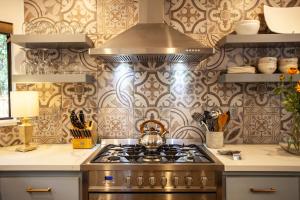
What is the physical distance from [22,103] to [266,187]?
68.2 inches

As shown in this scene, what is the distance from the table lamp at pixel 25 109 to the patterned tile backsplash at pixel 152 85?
0.82 ft

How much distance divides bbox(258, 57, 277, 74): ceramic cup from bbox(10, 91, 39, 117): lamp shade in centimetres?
174

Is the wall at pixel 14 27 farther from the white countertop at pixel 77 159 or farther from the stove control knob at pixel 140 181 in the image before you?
the stove control knob at pixel 140 181

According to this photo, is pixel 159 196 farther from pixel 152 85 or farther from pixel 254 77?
pixel 254 77

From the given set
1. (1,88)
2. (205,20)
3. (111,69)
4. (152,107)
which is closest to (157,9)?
(205,20)

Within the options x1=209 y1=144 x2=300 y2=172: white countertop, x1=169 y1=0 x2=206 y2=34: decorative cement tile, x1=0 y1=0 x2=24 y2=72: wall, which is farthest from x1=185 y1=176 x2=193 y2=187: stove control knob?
x1=0 y1=0 x2=24 y2=72: wall

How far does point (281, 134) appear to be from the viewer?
90.0 inches

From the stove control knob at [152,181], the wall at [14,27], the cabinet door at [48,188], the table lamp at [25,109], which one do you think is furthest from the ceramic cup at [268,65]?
the wall at [14,27]

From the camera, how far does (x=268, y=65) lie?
205cm

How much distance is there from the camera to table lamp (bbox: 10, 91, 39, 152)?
1.98m

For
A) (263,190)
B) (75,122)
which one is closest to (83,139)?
(75,122)

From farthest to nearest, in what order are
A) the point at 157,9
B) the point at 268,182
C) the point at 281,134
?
the point at 281,134
the point at 157,9
the point at 268,182

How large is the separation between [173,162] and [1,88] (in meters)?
1.54

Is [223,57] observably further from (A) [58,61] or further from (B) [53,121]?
(B) [53,121]
